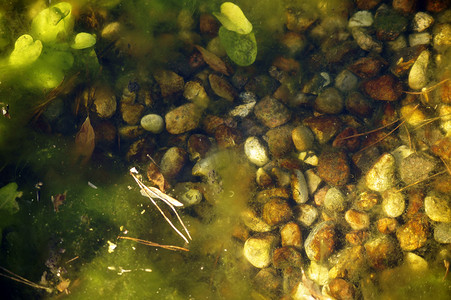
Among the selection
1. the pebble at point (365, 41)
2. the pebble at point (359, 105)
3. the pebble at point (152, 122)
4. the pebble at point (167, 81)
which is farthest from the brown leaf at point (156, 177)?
the pebble at point (365, 41)

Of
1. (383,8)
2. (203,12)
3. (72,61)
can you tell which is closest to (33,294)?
(72,61)

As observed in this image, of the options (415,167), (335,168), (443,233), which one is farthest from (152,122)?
(443,233)

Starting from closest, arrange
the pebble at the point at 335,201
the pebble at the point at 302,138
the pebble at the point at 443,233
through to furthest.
→ the pebble at the point at 443,233
the pebble at the point at 335,201
the pebble at the point at 302,138

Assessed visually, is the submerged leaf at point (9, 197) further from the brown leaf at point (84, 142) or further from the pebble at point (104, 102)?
the pebble at point (104, 102)

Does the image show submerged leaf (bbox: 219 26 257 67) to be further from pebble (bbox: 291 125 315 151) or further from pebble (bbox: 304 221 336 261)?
pebble (bbox: 304 221 336 261)

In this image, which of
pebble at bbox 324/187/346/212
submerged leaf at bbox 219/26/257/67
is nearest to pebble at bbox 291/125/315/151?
pebble at bbox 324/187/346/212

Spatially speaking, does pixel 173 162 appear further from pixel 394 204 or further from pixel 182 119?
pixel 394 204
